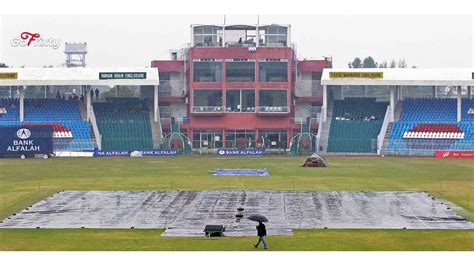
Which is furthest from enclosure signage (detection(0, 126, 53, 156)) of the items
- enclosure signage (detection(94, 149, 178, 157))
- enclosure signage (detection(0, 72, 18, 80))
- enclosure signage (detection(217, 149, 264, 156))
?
enclosure signage (detection(217, 149, 264, 156))

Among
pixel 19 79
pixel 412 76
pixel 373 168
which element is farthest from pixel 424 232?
pixel 19 79

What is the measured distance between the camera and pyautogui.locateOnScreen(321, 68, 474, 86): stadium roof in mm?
128875

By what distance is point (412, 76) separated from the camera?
130 meters

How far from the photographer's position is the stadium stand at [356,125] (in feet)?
412

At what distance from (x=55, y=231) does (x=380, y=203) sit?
22.8 m

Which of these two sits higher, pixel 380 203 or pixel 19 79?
pixel 19 79

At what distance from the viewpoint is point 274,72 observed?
13238 centimetres

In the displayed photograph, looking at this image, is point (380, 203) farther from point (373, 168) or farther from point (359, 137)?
point (359, 137)

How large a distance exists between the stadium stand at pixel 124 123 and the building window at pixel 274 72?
1803 centimetres

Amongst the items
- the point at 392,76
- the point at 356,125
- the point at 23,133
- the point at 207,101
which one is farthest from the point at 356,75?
the point at 23,133

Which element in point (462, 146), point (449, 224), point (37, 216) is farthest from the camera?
point (462, 146)

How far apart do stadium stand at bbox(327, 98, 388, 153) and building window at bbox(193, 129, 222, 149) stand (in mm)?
16080

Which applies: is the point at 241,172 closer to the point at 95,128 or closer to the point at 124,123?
the point at 95,128

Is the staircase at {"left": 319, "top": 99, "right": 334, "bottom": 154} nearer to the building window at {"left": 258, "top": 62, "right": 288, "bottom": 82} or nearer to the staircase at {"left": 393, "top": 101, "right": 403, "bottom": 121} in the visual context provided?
the building window at {"left": 258, "top": 62, "right": 288, "bottom": 82}
